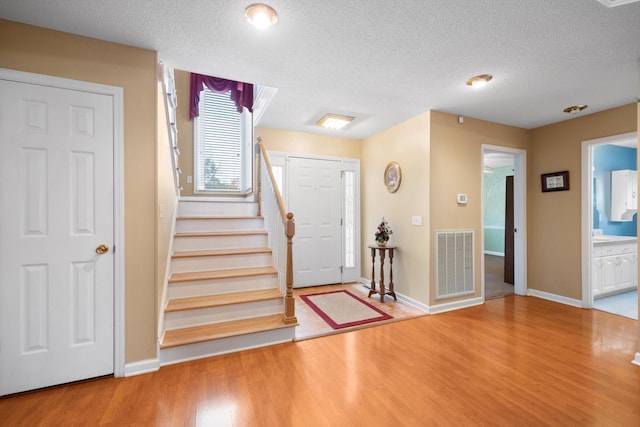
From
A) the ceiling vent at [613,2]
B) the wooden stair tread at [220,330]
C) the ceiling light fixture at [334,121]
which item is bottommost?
the wooden stair tread at [220,330]

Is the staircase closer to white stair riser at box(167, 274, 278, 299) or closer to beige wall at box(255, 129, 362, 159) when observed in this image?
white stair riser at box(167, 274, 278, 299)

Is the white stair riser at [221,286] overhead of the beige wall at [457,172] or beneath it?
beneath

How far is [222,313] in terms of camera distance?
2.61m

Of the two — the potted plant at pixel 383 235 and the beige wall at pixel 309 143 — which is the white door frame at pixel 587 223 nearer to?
the potted plant at pixel 383 235

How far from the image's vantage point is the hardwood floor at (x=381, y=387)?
65.8 inches

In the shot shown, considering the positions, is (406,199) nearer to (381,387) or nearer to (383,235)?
(383,235)

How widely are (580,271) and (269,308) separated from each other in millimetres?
4090

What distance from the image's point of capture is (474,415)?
1.68 m

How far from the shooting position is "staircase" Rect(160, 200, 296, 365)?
2.40 meters

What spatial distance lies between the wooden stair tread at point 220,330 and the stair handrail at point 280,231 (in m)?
0.15

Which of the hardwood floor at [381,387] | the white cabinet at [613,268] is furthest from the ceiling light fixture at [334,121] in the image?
the white cabinet at [613,268]

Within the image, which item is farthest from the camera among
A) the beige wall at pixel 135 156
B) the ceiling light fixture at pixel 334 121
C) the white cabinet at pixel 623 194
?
the white cabinet at pixel 623 194

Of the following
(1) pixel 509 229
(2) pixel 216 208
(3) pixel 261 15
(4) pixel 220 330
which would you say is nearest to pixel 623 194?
(1) pixel 509 229

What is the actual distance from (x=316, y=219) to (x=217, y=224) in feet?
5.50
